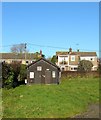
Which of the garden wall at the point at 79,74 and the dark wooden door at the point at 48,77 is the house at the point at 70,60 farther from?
the dark wooden door at the point at 48,77

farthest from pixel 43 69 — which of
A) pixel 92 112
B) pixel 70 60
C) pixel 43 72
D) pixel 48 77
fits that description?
pixel 70 60

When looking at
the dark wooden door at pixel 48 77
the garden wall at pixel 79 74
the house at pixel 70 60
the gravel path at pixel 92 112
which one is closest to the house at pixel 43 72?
the dark wooden door at pixel 48 77

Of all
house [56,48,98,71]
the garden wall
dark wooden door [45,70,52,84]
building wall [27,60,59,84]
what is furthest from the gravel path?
house [56,48,98,71]

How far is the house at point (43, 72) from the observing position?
4919 centimetres

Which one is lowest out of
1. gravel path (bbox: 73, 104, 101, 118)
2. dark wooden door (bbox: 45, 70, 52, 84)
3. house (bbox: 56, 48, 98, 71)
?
gravel path (bbox: 73, 104, 101, 118)

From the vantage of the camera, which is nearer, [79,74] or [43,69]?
[43,69]

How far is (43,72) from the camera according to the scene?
49406 mm

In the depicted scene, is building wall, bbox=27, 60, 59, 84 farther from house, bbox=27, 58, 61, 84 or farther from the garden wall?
the garden wall

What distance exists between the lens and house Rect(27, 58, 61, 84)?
49188mm

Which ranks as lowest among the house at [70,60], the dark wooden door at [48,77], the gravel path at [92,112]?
the gravel path at [92,112]

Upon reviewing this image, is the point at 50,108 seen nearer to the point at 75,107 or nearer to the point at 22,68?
the point at 75,107

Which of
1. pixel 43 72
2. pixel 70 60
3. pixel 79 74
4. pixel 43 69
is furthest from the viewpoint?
pixel 70 60

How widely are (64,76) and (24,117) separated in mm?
39674

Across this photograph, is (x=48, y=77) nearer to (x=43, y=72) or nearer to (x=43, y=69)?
(x=43, y=72)
